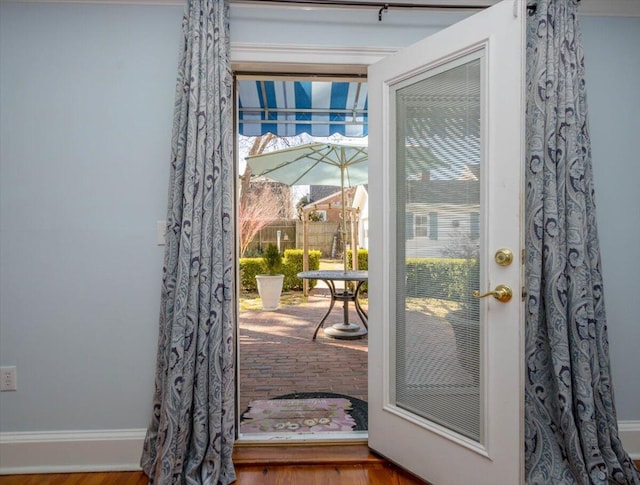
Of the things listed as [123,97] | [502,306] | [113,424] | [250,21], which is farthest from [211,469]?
[250,21]

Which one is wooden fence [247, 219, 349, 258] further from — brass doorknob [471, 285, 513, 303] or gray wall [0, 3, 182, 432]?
brass doorknob [471, 285, 513, 303]

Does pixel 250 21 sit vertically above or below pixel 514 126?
above

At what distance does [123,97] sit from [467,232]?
1875 millimetres

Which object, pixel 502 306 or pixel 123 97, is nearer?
pixel 502 306

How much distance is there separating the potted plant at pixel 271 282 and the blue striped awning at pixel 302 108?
3547 mm

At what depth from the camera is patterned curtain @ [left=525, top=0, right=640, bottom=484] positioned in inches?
72.5

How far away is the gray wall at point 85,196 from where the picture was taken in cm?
212

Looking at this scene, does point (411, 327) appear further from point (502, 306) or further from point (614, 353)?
point (614, 353)

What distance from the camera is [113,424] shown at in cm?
214

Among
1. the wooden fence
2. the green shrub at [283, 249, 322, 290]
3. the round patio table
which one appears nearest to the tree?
the wooden fence

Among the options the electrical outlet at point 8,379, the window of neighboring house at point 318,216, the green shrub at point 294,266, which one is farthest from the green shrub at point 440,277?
the window of neighboring house at point 318,216

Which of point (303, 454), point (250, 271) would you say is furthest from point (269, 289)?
point (303, 454)

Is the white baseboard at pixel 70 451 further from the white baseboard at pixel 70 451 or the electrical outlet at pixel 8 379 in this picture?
the electrical outlet at pixel 8 379

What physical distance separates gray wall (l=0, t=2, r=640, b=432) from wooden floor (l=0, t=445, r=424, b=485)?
0.24 meters
